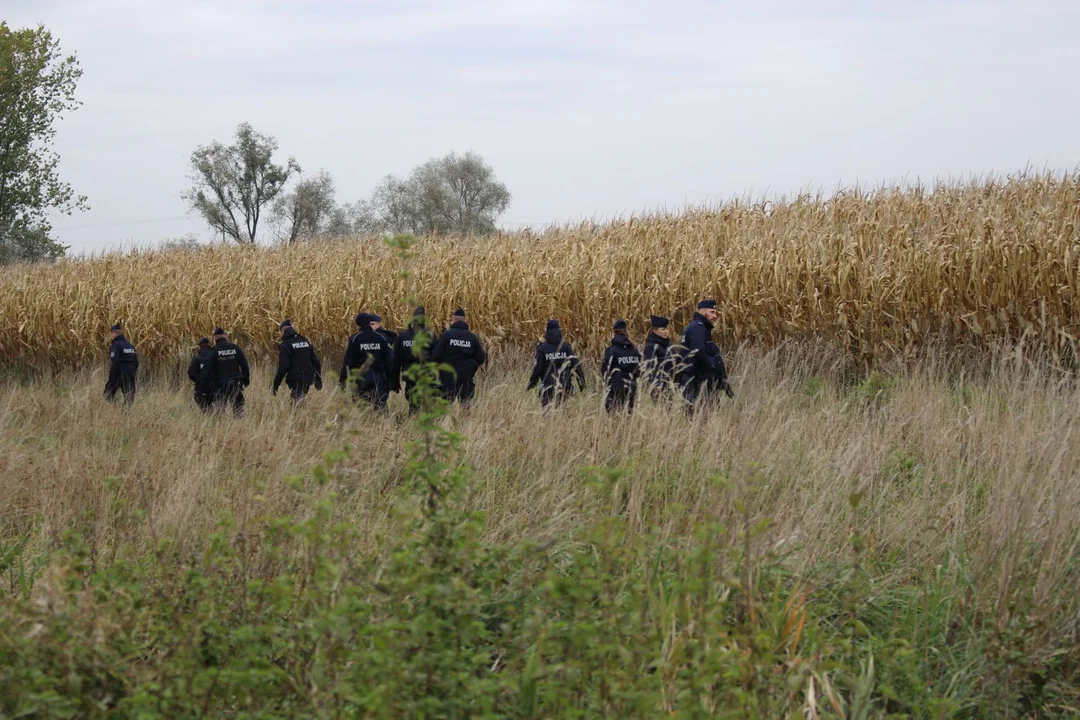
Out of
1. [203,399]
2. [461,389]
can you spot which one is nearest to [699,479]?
[461,389]

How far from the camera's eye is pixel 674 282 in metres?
14.2

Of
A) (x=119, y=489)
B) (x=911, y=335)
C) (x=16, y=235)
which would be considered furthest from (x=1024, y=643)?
(x=16, y=235)

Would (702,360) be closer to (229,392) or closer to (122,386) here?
(229,392)

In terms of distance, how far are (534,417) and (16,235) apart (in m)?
44.1

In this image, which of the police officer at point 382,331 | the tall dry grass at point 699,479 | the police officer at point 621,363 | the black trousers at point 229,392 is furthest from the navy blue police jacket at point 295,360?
the police officer at point 621,363

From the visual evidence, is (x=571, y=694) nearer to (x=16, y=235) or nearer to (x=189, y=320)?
(x=189, y=320)

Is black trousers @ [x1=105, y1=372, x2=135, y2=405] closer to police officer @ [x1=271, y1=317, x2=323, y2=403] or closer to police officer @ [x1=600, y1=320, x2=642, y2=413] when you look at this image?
police officer @ [x1=271, y1=317, x2=323, y2=403]

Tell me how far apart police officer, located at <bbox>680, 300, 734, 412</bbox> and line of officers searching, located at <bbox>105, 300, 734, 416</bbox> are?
1 cm

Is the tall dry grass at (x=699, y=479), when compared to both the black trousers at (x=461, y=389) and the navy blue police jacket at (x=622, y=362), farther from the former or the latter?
the black trousers at (x=461, y=389)

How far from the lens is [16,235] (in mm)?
44406

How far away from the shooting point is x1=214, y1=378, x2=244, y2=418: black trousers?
12.9m

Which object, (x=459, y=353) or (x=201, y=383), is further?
(x=201, y=383)

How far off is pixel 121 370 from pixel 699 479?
36.9 feet

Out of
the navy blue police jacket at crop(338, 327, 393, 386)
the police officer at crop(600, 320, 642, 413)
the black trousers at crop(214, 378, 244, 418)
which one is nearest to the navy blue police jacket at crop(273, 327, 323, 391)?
the black trousers at crop(214, 378, 244, 418)
